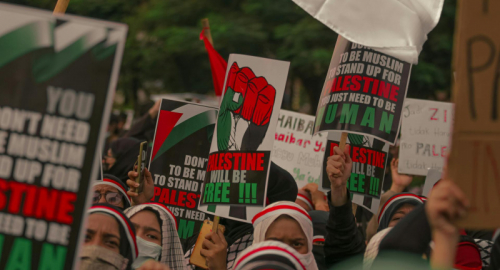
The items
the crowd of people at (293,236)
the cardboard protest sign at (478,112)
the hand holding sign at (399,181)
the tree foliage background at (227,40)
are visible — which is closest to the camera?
the cardboard protest sign at (478,112)

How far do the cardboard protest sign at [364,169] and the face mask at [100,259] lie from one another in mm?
1875

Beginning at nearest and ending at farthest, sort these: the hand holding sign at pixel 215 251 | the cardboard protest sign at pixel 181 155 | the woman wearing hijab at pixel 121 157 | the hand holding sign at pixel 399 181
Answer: the hand holding sign at pixel 215 251 → the cardboard protest sign at pixel 181 155 → the woman wearing hijab at pixel 121 157 → the hand holding sign at pixel 399 181

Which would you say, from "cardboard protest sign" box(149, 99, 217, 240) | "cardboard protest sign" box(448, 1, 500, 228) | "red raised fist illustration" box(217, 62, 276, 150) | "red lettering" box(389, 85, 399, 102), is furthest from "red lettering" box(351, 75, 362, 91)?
"cardboard protest sign" box(448, 1, 500, 228)

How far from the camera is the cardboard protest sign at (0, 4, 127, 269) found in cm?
218

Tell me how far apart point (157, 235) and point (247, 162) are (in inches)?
24.5

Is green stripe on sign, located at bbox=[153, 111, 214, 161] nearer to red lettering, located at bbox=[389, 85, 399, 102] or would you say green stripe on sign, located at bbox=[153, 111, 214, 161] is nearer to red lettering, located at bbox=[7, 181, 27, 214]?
red lettering, located at bbox=[389, 85, 399, 102]

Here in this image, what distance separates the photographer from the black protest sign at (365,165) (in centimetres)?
434

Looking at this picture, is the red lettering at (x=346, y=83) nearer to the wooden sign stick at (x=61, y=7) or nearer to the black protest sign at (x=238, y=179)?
the black protest sign at (x=238, y=179)

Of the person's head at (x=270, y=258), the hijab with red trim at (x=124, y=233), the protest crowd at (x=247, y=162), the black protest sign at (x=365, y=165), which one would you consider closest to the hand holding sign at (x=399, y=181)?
the protest crowd at (x=247, y=162)

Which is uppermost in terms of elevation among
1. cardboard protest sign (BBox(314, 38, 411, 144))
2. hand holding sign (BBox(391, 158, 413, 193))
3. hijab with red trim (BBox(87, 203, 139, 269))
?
cardboard protest sign (BBox(314, 38, 411, 144))

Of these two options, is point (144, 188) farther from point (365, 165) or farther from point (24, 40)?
point (24, 40)

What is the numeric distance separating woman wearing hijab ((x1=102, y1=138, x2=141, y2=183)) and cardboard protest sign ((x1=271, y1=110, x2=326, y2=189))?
4.17ft

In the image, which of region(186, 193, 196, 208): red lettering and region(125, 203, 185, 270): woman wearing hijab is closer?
region(125, 203, 185, 270): woman wearing hijab

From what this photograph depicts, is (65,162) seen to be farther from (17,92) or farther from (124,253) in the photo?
(124,253)
